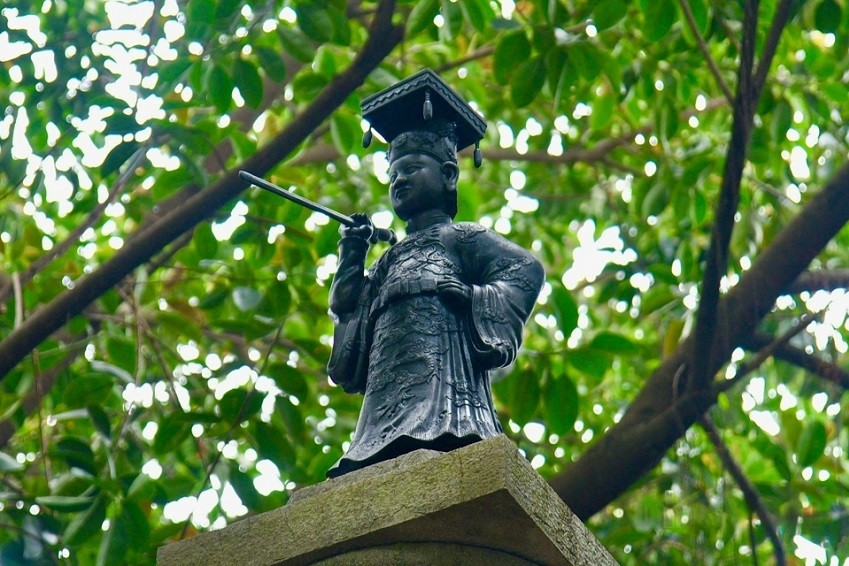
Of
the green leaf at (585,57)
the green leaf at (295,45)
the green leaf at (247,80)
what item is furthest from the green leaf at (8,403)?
the green leaf at (585,57)

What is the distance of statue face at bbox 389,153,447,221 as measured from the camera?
4.04 meters

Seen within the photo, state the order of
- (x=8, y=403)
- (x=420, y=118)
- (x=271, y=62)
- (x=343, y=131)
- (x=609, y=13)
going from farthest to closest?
1. (x=343, y=131)
2. (x=8, y=403)
3. (x=271, y=62)
4. (x=609, y=13)
5. (x=420, y=118)

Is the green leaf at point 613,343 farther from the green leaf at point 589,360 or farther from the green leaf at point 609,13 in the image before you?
the green leaf at point 609,13

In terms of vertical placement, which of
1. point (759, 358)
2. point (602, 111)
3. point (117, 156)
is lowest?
point (759, 358)

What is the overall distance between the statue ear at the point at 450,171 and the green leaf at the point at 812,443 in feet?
7.93

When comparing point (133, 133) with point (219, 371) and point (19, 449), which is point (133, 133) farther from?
point (19, 449)

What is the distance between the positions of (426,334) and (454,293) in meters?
0.16

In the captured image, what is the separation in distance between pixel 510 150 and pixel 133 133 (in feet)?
10.7

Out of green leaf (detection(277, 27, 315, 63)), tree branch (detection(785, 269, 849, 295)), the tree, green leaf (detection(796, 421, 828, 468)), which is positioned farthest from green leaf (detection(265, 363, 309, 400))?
tree branch (detection(785, 269, 849, 295))

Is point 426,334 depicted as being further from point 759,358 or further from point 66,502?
point 759,358

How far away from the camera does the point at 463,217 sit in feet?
23.3

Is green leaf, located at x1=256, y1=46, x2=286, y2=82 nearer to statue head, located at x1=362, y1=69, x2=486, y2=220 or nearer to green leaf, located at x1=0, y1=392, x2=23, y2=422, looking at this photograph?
statue head, located at x1=362, y1=69, x2=486, y2=220

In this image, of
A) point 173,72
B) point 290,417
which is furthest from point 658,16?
point 290,417

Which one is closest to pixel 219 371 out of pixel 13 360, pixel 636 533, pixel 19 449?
pixel 13 360
